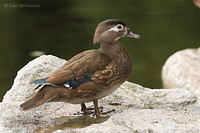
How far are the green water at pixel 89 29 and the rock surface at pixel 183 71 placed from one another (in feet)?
0.77

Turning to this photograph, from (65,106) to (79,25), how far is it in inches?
212

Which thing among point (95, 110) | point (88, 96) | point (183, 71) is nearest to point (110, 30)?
point (88, 96)

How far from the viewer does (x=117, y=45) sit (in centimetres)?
396

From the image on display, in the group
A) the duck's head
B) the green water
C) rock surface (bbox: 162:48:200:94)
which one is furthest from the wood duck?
the green water

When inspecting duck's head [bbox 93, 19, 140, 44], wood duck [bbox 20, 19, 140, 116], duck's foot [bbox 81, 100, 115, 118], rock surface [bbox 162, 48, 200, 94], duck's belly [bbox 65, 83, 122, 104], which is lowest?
rock surface [bbox 162, 48, 200, 94]

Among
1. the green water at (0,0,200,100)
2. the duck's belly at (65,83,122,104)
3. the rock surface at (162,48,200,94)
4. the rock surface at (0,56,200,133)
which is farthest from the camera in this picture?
the green water at (0,0,200,100)

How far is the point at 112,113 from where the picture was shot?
4.04m

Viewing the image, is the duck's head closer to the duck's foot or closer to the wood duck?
the wood duck

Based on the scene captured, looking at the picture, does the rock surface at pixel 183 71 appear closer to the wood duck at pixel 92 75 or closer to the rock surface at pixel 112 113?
the rock surface at pixel 112 113

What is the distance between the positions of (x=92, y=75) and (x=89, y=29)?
5434 millimetres

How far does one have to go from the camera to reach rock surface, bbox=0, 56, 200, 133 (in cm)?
367

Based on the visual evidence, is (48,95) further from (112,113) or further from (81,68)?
(112,113)

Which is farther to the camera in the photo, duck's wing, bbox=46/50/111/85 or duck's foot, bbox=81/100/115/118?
duck's foot, bbox=81/100/115/118

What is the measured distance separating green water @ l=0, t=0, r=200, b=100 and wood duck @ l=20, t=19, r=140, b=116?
3.42 m
